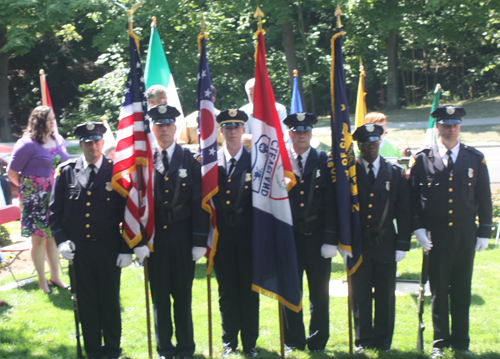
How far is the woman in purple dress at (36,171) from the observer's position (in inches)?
229

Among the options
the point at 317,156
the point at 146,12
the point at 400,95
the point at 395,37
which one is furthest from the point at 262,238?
the point at 400,95

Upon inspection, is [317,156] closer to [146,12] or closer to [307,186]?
[307,186]

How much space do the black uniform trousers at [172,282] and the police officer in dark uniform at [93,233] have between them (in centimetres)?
29

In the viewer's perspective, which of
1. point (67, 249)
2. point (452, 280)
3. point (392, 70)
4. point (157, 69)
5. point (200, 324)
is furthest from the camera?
point (392, 70)

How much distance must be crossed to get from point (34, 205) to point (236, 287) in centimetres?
277

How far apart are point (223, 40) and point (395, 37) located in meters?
8.25

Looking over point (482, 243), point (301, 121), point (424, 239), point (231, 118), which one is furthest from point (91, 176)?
point (482, 243)

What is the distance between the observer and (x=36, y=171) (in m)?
5.87

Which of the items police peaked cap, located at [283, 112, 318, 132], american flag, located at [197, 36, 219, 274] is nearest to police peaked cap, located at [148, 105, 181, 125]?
american flag, located at [197, 36, 219, 274]

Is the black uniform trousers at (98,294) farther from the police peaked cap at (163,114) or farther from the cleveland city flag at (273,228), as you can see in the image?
the cleveland city flag at (273,228)

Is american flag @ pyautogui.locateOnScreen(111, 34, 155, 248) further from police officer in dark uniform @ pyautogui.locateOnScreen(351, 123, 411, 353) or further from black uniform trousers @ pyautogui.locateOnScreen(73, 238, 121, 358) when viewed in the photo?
police officer in dark uniform @ pyautogui.locateOnScreen(351, 123, 411, 353)

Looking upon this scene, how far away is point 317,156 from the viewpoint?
15.5 feet

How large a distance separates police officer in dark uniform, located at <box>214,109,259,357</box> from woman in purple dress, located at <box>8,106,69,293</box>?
7.84 feet

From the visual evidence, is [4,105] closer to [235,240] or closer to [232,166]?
[232,166]
